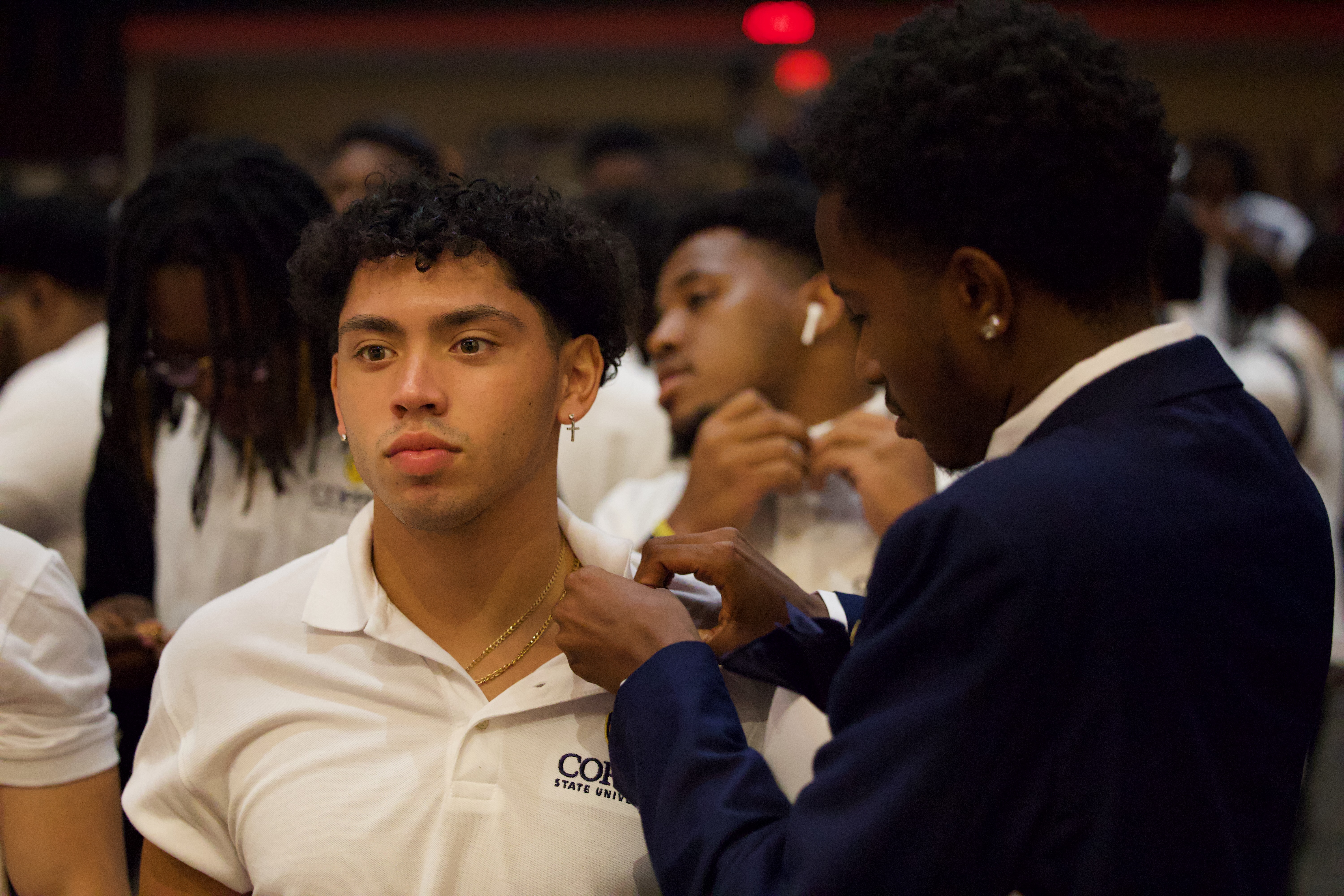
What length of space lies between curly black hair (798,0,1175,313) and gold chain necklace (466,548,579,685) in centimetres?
73

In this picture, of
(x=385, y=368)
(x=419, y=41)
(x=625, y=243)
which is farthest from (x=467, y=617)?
(x=419, y=41)

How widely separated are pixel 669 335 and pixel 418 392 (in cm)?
125

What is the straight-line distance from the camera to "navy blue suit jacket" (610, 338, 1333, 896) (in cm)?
106

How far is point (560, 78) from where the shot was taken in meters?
9.49

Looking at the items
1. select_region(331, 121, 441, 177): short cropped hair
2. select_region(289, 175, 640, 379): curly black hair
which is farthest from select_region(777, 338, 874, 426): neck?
select_region(331, 121, 441, 177): short cropped hair

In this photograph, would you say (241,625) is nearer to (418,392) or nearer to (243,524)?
(418,392)

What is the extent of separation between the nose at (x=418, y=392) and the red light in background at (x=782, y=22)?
7.00m

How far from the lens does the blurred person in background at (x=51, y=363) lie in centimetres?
243


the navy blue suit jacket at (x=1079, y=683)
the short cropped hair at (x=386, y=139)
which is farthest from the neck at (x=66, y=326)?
the navy blue suit jacket at (x=1079, y=683)

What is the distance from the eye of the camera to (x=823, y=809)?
1.12 m

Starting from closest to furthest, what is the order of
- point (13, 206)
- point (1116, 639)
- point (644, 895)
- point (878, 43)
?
point (1116, 639) → point (878, 43) → point (644, 895) → point (13, 206)

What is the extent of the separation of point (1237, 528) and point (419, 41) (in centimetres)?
879

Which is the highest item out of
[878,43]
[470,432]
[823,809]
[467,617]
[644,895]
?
[878,43]

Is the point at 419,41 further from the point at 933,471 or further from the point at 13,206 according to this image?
the point at 933,471
